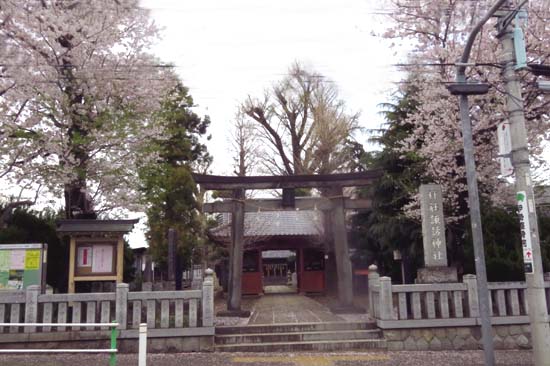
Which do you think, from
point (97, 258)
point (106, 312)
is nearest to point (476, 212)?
point (106, 312)

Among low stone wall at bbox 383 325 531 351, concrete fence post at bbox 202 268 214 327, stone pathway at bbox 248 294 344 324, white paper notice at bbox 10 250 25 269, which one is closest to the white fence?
low stone wall at bbox 383 325 531 351

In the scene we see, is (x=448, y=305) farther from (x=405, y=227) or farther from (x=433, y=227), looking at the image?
(x=405, y=227)

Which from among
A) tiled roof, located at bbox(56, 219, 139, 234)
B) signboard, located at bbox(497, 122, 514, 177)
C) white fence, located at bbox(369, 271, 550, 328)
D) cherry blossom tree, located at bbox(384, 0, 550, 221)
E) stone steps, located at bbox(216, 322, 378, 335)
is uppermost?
cherry blossom tree, located at bbox(384, 0, 550, 221)

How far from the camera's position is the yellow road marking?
8.49m

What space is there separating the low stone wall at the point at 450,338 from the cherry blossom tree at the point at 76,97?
8.17 meters

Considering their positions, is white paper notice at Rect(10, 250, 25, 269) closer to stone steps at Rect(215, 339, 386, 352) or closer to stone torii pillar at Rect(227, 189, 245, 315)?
stone steps at Rect(215, 339, 386, 352)

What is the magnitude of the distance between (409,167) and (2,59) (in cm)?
1257

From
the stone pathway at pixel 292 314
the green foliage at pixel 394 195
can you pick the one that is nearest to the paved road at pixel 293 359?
the stone pathway at pixel 292 314

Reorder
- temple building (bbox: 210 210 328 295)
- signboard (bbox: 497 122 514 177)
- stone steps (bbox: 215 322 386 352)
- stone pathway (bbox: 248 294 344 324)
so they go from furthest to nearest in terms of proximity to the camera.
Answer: temple building (bbox: 210 210 328 295), stone pathway (bbox: 248 294 344 324), stone steps (bbox: 215 322 386 352), signboard (bbox: 497 122 514 177)

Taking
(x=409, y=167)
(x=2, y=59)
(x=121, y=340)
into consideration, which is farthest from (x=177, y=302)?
(x=409, y=167)

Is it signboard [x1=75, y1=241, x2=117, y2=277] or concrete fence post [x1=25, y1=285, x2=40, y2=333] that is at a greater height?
signboard [x1=75, y1=241, x2=117, y2=277]

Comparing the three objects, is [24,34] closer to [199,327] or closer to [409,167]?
[199,327]

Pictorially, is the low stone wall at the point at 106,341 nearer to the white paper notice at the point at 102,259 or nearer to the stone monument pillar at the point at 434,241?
the white paper notice at the point at 102,259

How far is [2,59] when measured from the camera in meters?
11.2
